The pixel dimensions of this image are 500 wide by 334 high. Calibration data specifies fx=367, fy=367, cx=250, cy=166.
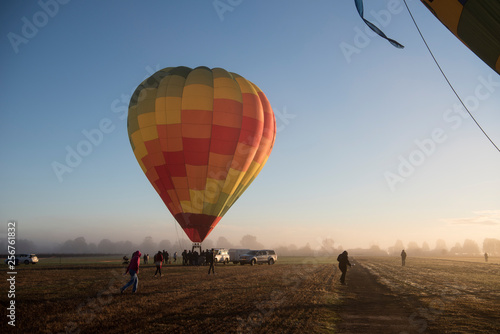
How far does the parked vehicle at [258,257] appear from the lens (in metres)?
40.4

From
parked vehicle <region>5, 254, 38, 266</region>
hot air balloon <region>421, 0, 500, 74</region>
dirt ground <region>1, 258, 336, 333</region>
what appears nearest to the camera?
dirt ground <region>1, 258, 336, 333</region>

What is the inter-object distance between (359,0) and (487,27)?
4.24 meters

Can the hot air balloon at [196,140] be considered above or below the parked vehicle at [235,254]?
above

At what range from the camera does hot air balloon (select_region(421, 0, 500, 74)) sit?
9828 millimetres

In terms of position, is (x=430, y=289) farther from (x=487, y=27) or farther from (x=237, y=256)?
(x=237, y=256)

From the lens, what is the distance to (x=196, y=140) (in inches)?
1041

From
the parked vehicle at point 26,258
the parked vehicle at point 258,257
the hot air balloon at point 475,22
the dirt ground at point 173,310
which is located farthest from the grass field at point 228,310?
the parked vehicle at point 26,258

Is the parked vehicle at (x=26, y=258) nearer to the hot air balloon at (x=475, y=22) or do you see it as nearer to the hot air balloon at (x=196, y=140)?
the hot air balloon at (x=196, y=140)

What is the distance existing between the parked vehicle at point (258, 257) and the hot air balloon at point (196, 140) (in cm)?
1369

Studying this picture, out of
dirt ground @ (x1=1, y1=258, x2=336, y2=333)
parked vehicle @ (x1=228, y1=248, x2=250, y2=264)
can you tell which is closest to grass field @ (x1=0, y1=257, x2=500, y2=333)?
dirt ground @ (x1=1, y1=258, x2=336, y2=333)

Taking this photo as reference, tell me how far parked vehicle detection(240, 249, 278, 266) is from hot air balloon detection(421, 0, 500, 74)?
108 feet

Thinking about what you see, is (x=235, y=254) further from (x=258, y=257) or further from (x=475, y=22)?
(x=475, y=22)

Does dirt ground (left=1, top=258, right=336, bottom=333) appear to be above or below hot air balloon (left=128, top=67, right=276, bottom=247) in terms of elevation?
below

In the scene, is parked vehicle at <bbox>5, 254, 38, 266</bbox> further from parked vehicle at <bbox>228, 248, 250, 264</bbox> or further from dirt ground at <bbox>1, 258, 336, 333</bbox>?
dirt ground at <bbox>1, 258, 336, 333</bbox>
